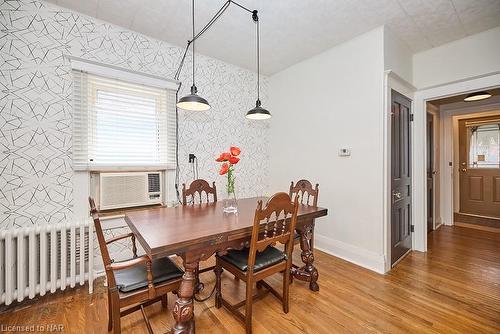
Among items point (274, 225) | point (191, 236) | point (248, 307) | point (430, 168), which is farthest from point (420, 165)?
point (191, 236)

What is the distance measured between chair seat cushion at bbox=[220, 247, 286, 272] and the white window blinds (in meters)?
1.53

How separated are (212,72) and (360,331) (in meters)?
3.36

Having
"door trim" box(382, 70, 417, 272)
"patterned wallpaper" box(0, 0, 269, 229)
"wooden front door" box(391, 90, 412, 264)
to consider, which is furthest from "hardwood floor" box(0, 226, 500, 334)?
"patterned wallpaper" box(0, 0, 269, 229)

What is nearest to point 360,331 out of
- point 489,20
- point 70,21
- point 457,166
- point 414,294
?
point 414,294

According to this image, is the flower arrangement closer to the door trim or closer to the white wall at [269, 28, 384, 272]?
the white wall at [269, 28, 384, 272]

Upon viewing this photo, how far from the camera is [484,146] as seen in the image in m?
4.59

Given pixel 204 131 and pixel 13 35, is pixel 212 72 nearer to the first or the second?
pixel 204 131

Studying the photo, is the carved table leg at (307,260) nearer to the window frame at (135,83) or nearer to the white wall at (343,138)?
the white wall at (343,138)

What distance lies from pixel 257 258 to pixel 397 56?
9.54ft

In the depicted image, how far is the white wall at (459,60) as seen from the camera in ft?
8.22

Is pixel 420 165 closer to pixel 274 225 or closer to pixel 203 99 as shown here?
pixel 274 225

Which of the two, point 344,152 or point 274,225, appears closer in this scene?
point 274,225

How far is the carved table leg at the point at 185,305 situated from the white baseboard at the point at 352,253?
213cm

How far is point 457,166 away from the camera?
4.67 meters
